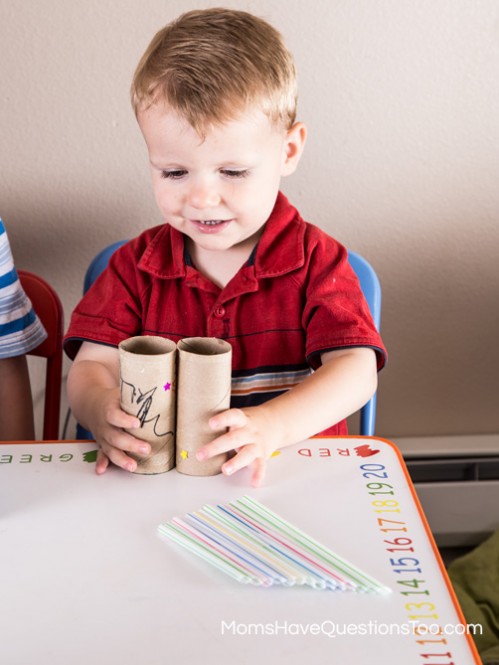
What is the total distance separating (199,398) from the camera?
0.85 m

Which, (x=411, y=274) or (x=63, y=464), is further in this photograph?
(x=411, y=274)

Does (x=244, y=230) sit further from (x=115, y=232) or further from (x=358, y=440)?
(x=115, y=232)

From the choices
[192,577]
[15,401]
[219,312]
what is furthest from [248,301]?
[192,577]

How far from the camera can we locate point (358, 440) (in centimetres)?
96

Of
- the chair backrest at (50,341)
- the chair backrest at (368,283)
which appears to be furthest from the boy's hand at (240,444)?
the chair backrest at (50,341)

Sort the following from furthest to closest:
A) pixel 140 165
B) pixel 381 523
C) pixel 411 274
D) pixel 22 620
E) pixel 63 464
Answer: pixel 411 274 < pixel 140 165 < pixel 63 464 < pixel 381 523 < pixel 22 620

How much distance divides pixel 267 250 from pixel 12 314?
0.42 meters

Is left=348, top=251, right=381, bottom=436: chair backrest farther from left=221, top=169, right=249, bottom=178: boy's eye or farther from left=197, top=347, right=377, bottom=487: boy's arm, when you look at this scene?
left=221, top=169, right=249, bottom=178: boy's eye

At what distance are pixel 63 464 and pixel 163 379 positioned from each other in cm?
16

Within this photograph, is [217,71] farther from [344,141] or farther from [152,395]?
[344,141]

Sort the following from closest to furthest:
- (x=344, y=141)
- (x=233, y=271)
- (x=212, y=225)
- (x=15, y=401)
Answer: (x=212, y=225), (x=233, y=271), (x=15, y=401), (x=344, y=141)

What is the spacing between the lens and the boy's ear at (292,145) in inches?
43.4

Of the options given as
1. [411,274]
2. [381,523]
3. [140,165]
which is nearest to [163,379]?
[381,523]

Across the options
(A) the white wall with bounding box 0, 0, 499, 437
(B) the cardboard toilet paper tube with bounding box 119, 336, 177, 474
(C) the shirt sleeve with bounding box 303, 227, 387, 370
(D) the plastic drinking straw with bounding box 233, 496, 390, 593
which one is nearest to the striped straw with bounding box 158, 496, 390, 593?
(D) the plastic drinking straw with bounding box 233, 496, 390, 593
